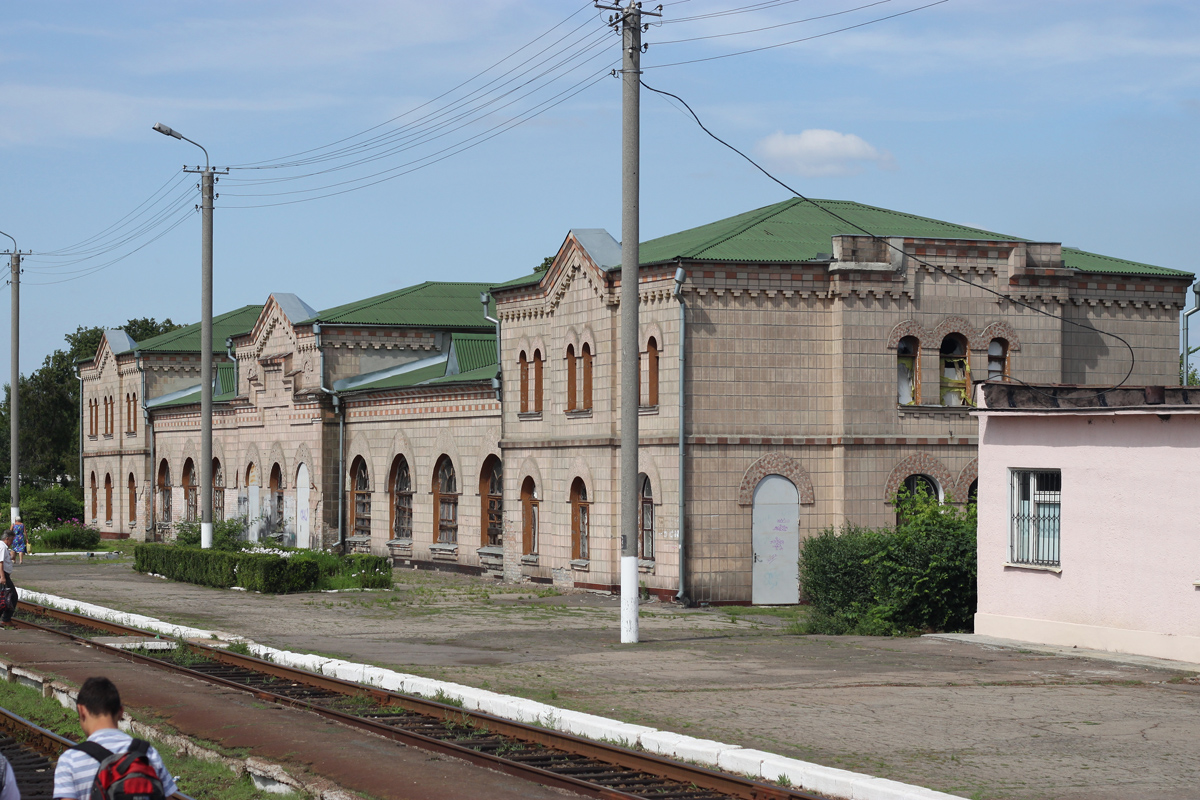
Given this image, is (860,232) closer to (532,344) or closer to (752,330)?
(752,330)

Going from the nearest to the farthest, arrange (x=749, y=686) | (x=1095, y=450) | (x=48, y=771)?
(x=48, y=771), (x=749, y=686), (x=1095, y=450)

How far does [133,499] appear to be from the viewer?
56.1 meters

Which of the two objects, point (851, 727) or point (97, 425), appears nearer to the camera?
point (851, 727)

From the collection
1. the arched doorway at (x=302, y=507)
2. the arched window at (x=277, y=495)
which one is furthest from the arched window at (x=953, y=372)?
the arched window at (x=277, y=495)

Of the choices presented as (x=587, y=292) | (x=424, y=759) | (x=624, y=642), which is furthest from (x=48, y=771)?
(x=587, y=292)

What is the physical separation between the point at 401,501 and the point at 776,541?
1454cm

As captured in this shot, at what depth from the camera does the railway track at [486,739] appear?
32.4ft

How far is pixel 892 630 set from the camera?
64.8ft

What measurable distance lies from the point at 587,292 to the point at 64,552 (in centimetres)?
2532

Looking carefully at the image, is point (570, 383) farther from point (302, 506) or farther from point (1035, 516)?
point (302, 506)

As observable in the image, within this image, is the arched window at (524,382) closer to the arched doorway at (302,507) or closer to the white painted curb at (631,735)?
the arched doorway at (302,507)

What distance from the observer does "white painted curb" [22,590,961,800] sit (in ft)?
30.5

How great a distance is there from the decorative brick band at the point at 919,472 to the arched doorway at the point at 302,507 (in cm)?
1977

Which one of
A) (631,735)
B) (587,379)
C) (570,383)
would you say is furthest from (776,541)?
(631,735)
